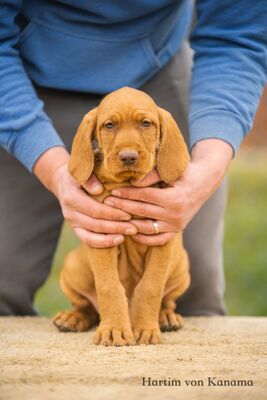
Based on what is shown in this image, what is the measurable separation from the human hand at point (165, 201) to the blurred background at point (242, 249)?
3.82 meters

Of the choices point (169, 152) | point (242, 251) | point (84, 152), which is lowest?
point (242, 251)

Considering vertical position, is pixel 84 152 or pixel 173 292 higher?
pixel 84 152

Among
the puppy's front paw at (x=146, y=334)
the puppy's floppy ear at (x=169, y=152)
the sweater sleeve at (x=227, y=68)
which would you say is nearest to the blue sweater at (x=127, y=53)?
the sweater sleeve at (x=227, y=68)

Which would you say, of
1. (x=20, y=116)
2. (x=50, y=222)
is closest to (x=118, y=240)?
(x=20, y=116)

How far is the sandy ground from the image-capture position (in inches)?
93.8

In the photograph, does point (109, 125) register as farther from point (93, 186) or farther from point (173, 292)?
point (173, 292)

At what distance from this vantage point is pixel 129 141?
2.94 metres

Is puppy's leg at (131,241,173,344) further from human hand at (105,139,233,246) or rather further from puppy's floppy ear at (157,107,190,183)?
puppy's floppy ear at (157,107,190,183)

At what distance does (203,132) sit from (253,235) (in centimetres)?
478

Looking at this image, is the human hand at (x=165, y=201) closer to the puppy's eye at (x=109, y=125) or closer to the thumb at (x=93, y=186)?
the thumb at (x=93, y=186)

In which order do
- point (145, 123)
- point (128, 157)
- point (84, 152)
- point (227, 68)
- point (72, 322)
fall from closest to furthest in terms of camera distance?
point (128, 157), point (145, 123), point (84, 152), point (72, 322), point (227, 68)

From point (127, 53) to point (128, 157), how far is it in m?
1.24

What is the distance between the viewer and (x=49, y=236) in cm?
436

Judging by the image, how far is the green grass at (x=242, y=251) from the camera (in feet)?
24.5
